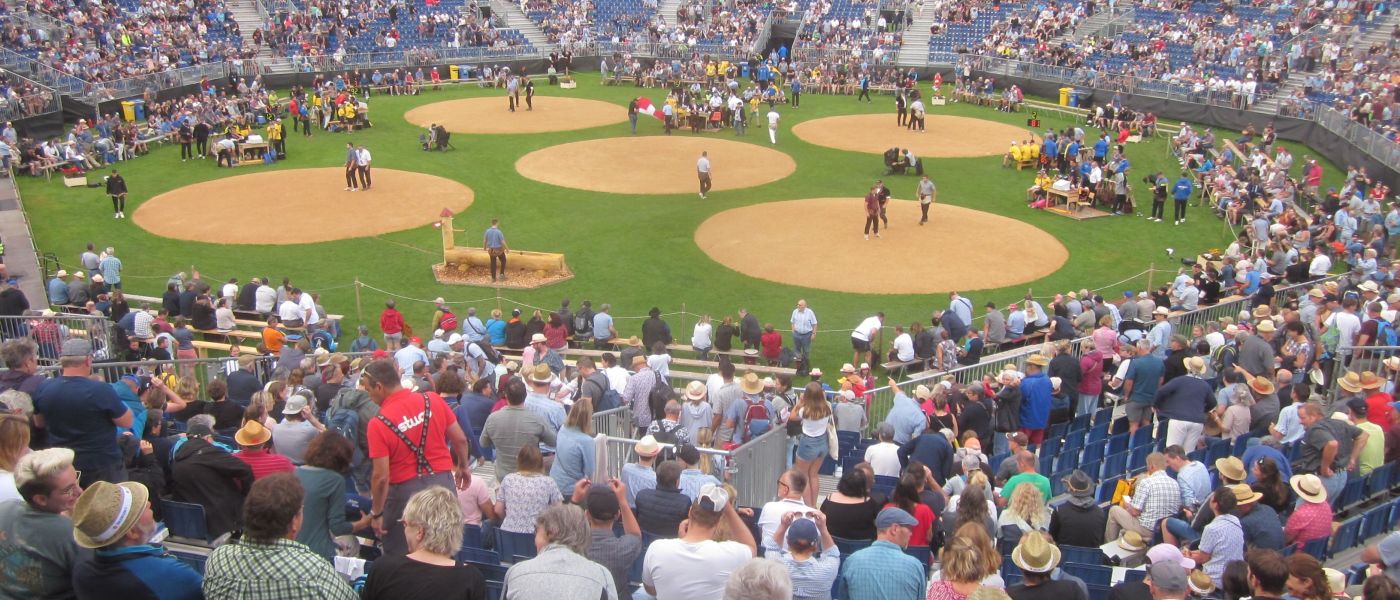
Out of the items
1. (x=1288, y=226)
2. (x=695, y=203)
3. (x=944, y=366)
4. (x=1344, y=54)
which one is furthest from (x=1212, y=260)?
(x=1344, y=54)

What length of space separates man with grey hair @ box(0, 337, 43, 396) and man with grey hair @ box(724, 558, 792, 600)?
6998 mm

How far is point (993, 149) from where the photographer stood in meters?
35.4

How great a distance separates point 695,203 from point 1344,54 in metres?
24.7

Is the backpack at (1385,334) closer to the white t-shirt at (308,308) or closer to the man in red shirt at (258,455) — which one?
the man in red shirt at (258,455)

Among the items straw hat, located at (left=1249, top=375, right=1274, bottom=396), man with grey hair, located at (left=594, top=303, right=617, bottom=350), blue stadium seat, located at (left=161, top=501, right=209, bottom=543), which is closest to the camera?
blue stadium seat, located at (left=161, top=501, right=209, bottom=543)

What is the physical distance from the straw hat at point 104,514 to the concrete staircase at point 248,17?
4426cm

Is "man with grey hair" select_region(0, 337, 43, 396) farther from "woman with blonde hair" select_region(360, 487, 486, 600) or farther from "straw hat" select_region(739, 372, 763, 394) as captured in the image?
"straw hat" select_region(739, 372, 763, 394)

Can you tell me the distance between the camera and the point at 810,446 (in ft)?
35.7

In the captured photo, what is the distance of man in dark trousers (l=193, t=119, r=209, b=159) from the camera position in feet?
109

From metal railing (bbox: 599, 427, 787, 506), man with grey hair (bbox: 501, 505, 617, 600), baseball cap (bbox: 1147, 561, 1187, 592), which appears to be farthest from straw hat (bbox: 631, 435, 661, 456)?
baseball cap (bbox: 1147, 561, 1187, 592)

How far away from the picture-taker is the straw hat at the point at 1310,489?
9.20m

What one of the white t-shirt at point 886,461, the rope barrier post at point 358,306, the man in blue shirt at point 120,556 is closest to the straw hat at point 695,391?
the white t-shirt at point 886,461

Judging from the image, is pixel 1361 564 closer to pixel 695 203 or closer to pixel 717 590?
pixel 717 590

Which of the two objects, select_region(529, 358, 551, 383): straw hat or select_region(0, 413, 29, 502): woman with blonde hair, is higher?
select_region(0, 413, 29, 502): woman with blonde hair
